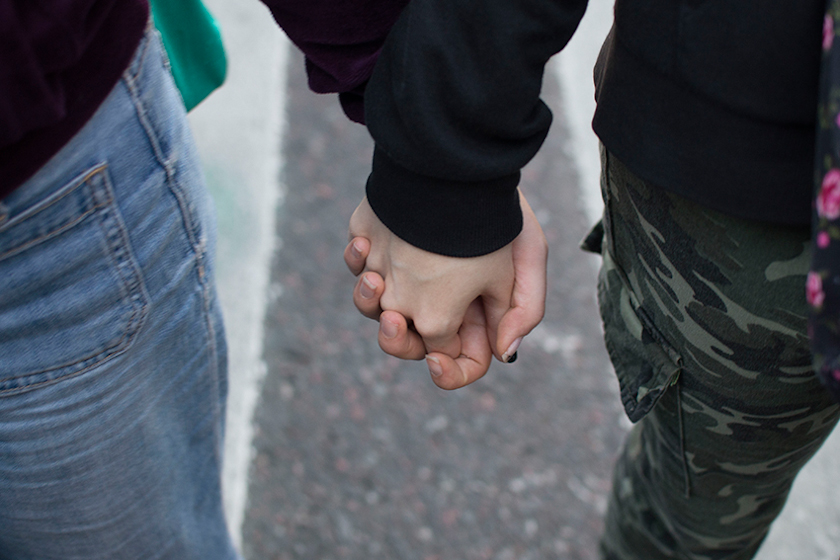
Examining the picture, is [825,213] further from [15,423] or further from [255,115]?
[255,115]

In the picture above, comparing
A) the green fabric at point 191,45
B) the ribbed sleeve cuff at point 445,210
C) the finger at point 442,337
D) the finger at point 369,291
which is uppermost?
the green fabric at point 191,45

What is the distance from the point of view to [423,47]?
870 millimetres

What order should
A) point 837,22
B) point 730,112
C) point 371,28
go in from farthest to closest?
point 371,28 → point 730,112 → point 837,22

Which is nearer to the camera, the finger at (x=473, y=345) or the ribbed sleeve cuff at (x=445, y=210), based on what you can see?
the ribbed sleeve cuff at (x=445, y=210)

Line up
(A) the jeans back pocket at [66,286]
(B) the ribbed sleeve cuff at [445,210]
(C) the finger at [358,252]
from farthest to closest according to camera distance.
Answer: (C) the finger at [358,252] → (B) the ribbed sleeve cuff at [445,210] → (A) the jeans back pocket at [66,286]

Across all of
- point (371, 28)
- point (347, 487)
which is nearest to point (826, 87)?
point (371, 28)

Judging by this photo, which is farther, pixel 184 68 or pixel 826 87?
pixel 184 68

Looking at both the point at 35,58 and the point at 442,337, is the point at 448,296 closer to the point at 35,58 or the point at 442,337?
the point at 442,337

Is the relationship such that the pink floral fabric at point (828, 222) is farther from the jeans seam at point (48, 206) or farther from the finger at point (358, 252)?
the jeans seam at point (48, 206)

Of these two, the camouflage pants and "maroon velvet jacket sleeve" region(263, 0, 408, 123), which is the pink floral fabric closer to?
the camouflage pants

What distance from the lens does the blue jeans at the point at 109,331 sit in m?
0.79

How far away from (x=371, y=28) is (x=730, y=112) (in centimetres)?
51

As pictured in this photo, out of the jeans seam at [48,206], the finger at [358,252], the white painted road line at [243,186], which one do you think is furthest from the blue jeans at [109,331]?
the white painted road line at [243,186]

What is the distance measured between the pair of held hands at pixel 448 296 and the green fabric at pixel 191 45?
0.34 metres
